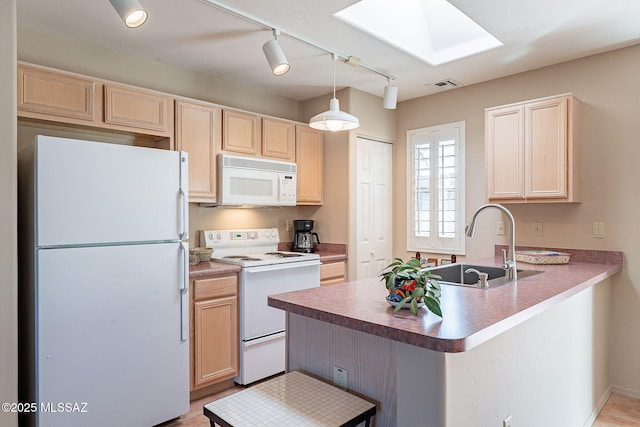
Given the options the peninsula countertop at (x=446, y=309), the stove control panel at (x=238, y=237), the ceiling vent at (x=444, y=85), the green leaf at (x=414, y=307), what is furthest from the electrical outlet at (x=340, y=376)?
the ceiling vent at (x=444, y=85)

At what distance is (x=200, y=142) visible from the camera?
301cm

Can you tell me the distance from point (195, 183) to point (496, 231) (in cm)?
250

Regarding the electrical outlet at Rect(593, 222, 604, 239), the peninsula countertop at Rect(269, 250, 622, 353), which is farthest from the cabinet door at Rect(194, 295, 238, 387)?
the electrical outlet at Rect(593, 222, 604, 239)

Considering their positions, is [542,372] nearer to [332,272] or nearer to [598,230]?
[598,230]

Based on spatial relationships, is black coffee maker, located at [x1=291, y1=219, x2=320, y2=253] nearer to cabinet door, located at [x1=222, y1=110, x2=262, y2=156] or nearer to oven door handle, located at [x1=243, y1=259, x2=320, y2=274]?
oven door handle, located at [x1=243, y1=259, x2=320, y2=274]

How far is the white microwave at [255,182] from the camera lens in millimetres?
3121

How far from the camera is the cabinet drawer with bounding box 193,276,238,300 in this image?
268 cm

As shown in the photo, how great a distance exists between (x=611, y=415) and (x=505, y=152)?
185 centimetres

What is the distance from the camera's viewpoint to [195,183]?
2979 millimetres

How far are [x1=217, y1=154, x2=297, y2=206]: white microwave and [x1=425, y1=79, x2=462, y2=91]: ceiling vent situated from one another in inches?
56.5

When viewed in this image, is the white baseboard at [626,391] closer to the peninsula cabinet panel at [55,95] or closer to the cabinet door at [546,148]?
the cabinet door at [546,148]

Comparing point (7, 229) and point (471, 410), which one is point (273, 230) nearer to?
point (7, 229)

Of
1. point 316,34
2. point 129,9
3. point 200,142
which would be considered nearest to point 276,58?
point 316,34

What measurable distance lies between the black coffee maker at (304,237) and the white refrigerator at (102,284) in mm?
1470
